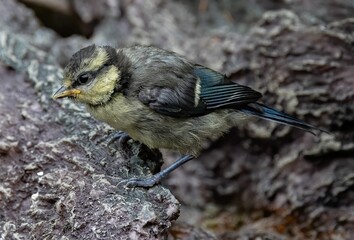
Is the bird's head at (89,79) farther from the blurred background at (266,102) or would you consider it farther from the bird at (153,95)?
the blurred background at (266,102)

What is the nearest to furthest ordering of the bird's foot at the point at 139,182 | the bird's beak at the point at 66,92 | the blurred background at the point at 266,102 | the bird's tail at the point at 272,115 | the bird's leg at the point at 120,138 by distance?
the bird's foot at the point at 139,182 → the bird's beak at the point at 66,92 → the bird's leg at the point at 120,138 → the bird's tail at the point at 272,115 → the blurred background at the point at 266,102

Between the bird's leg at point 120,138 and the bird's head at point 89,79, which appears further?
the bird's leg at point 120,138

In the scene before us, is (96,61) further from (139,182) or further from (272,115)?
(272,115)

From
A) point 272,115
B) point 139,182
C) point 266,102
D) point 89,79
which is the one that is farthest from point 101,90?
point 266,102

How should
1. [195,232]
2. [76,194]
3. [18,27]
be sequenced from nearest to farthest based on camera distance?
[76,194] < [195,232] < [18,27]

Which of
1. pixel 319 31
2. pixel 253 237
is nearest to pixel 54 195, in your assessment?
pixel 253 237

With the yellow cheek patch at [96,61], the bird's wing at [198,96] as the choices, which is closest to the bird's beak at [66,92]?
the yellow cheek patch at [96,61]

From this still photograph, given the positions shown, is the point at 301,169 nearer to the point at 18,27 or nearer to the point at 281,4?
the point at 281,4
